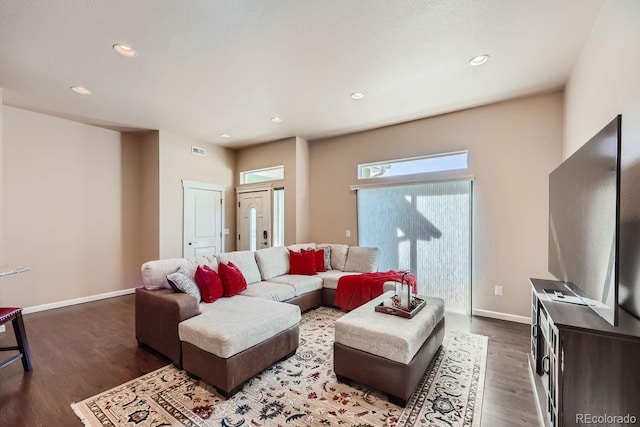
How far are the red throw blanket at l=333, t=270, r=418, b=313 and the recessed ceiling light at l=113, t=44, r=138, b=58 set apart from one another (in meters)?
3.52

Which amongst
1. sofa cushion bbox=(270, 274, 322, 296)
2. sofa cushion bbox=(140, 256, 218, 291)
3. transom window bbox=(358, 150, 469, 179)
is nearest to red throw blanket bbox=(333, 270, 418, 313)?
sofa cushion bbox=(270, 274, 322, 296)

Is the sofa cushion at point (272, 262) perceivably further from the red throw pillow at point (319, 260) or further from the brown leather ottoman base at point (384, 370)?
the brown leather ottoman base at point (384, 370)

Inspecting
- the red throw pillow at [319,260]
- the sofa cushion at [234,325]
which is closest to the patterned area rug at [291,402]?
the sofa cushion at [234,325]

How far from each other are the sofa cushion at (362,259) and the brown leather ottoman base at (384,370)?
82.1 inches

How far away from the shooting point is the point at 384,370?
2006mm

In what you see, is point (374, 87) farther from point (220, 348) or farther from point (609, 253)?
point (220, 348)

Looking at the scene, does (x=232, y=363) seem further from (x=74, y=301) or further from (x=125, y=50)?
(x=74, y=301)

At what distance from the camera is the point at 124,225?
504cm

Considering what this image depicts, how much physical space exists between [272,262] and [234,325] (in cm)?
198

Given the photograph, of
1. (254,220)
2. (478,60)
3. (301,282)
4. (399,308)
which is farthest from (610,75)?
(254,220)

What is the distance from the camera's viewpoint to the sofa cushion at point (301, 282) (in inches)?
149

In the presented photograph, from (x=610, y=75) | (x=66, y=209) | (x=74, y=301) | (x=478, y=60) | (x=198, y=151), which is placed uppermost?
(x=478, y=60)

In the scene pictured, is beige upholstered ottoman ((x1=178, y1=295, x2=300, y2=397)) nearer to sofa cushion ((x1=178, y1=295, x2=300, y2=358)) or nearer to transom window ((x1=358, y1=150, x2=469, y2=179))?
sofa cushion ((x1=178, y1=295, x2=300, y2=358))

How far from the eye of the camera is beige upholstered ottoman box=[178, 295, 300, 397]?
2.04 metres
